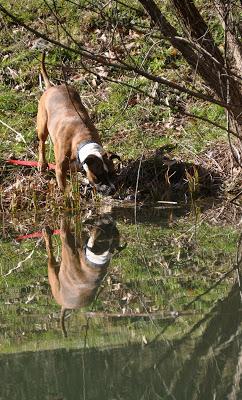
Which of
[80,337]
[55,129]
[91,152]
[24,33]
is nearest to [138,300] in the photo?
[80,337]

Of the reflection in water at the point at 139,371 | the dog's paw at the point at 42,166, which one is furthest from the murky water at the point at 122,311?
the dog's paw at the point at 42,166

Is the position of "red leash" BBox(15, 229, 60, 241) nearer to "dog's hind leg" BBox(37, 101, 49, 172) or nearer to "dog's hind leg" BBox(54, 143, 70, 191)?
"dog's hind leg" BBox(54, 143, 70, 191)

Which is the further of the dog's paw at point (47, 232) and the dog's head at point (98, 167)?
the dog's head at point (98, 167)

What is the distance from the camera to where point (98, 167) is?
959 centimetres

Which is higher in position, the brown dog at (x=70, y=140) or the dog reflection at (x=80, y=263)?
the brown dog at (x=70, y=140)

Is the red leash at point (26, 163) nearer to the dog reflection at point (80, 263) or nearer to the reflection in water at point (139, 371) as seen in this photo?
the dog reflection at point (80, 263)

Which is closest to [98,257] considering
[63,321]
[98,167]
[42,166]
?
[63,321]

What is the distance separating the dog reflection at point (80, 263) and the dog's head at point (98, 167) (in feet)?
3.01

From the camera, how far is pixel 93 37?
523 inches

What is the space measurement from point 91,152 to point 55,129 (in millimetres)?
853

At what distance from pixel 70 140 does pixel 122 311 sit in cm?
508

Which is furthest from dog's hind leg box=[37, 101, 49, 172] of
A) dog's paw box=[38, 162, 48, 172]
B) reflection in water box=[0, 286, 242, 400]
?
reflection in water box=[0, 286, 242, 400]

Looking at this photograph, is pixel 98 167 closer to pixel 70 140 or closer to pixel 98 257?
pixel 70 140

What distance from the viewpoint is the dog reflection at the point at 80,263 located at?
5.80 m
